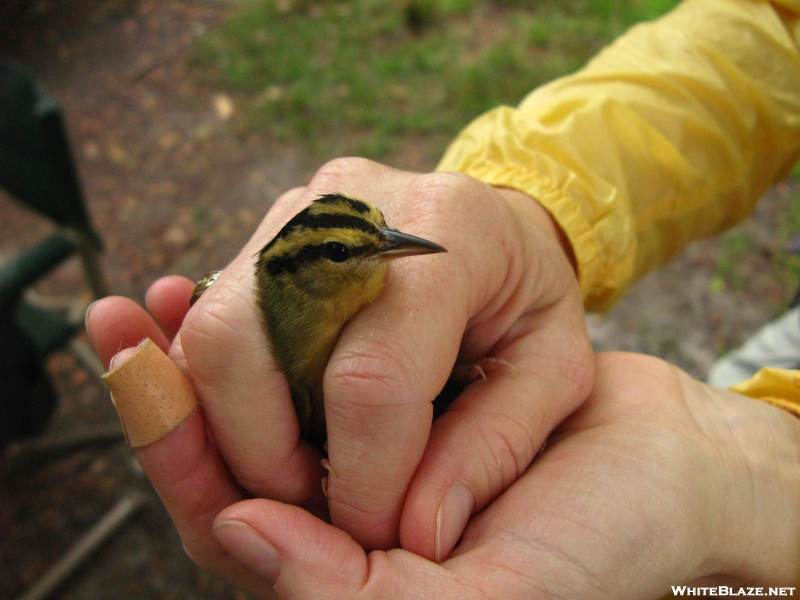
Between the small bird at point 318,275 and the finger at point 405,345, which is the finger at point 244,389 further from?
the finger at point 405,345

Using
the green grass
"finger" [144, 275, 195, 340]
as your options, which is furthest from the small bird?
the green grass

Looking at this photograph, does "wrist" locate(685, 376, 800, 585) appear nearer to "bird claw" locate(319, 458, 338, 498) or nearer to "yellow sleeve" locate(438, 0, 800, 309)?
"yellow sleeve" locate(438, 0, 800, 309)

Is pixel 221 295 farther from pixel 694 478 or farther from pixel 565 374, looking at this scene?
pixel 694 478

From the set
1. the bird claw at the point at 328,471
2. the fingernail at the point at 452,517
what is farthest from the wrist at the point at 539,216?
the bird claw at the point at 328,471

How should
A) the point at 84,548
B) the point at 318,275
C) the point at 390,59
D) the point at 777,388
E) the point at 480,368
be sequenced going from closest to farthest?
the point at 318,275 < the point at 480,368 < the point at 777,388 < the point at 84,548 < the point at 390,59

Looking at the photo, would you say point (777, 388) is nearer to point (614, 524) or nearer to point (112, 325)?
point (614, 524)

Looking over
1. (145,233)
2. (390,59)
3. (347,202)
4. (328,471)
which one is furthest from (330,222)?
(390,59)
